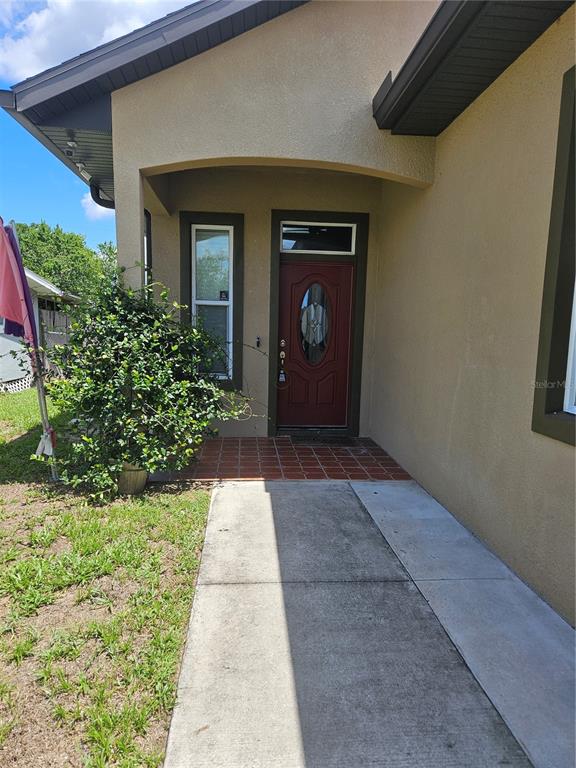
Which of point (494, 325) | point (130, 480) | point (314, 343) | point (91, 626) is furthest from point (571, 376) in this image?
point (314, 343)

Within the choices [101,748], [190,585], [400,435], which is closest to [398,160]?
[400,435]

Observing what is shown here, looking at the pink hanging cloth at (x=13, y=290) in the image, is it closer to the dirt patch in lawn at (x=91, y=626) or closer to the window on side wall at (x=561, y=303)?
the dirt patch in lawn at (x=91, y=626)

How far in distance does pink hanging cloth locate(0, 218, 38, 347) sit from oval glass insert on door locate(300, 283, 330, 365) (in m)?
3.22

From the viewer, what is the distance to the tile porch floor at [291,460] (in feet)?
15.0

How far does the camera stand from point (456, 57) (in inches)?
119

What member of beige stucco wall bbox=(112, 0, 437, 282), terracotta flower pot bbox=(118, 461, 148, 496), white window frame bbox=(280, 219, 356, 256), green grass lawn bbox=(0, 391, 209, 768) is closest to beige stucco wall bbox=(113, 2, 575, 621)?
beige stucco wall bbox=(112, 0, 437, 282)

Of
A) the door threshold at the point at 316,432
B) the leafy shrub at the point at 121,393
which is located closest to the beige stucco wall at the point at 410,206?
the door threshold at the point at 316,432

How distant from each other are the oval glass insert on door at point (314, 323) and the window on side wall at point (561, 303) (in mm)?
3592

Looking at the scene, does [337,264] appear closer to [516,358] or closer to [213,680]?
[516,358]

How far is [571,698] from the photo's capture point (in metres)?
1.89

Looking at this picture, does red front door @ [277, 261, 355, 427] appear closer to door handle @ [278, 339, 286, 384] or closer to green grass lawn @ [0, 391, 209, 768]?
door handle @ [278, 339, 286, 384]

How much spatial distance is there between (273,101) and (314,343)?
113 inches

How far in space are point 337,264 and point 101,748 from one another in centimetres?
534

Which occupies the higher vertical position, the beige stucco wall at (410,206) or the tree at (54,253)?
the tree at (54,253)
